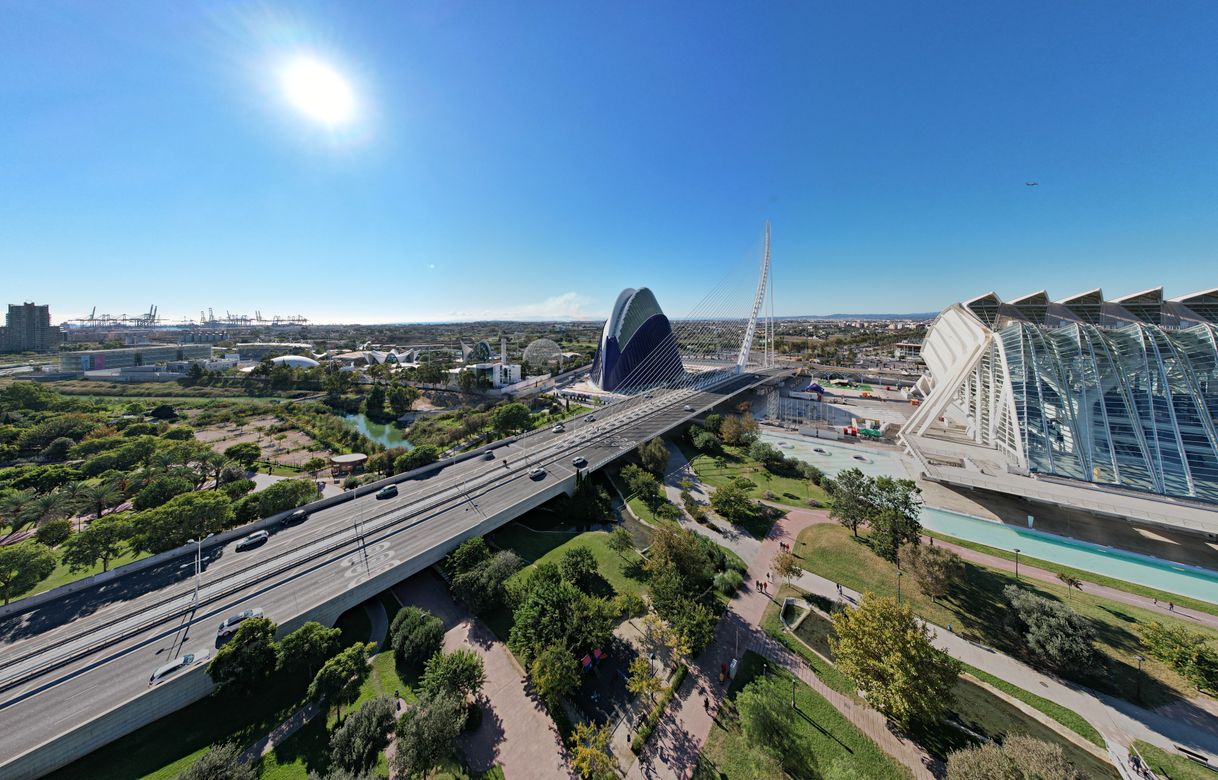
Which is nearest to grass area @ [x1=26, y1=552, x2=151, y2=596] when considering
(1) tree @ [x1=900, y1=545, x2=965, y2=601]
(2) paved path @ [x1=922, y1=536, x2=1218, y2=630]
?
(1) tree @ [x1=900, y1=545, x2=965, y2=601]

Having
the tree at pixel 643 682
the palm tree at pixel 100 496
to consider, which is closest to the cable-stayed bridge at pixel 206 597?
the palm tree at pixel 100 496

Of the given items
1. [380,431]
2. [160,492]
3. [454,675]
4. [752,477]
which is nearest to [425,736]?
[454,675]

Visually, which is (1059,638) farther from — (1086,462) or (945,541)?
(1086,462)

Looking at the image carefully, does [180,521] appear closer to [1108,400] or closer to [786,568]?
[786,568]

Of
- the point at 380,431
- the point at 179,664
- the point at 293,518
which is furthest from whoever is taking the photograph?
the point at 380,431

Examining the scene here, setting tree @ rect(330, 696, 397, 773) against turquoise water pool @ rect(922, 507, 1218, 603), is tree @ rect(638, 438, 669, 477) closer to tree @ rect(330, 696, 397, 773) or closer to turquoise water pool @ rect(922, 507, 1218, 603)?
turquoise water pool @ rect(922, 507, 1218, 603)

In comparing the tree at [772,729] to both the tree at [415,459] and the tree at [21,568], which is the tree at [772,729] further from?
the tree at [21,568]

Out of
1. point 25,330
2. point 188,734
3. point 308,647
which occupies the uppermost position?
point 25,330
